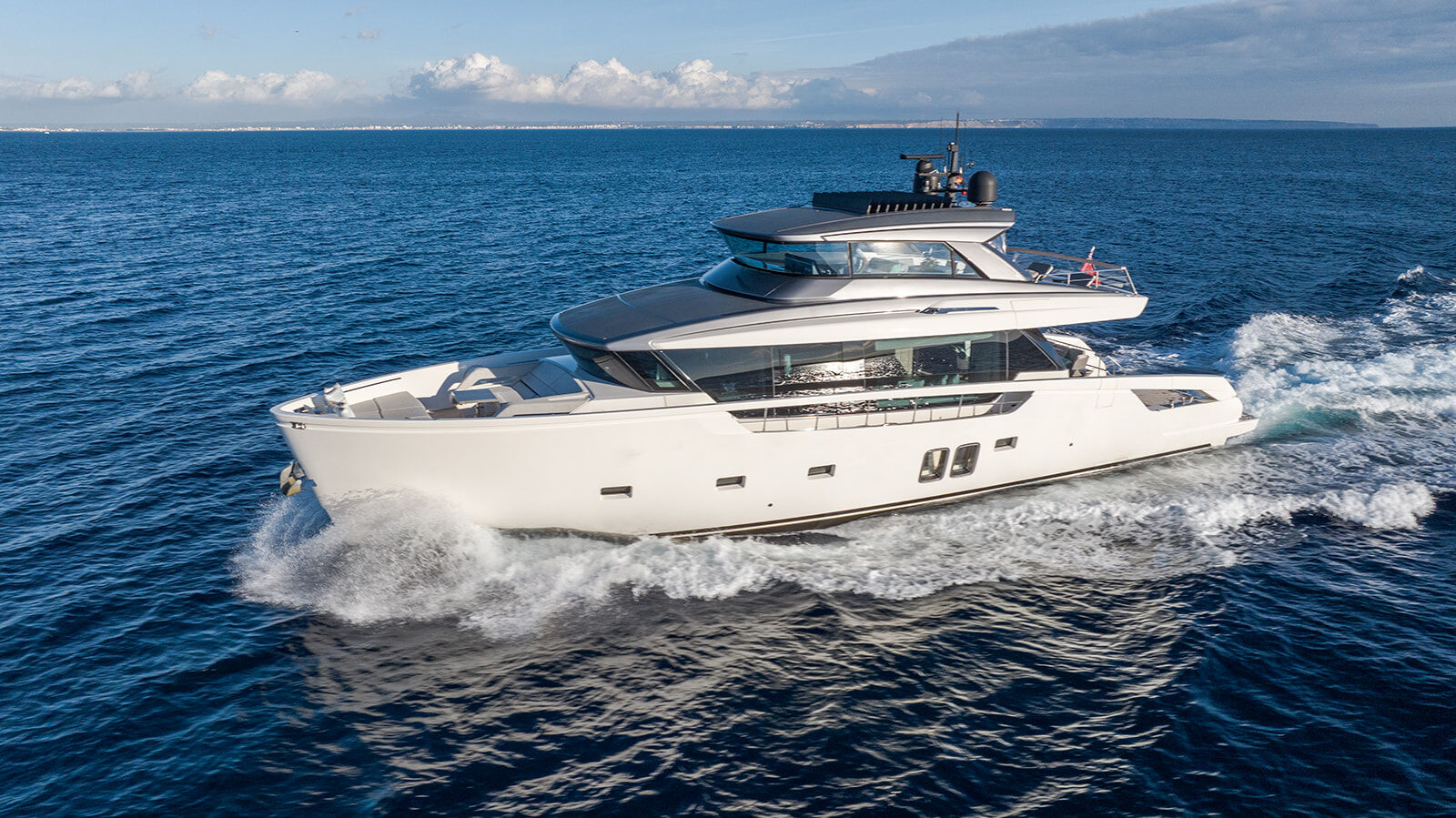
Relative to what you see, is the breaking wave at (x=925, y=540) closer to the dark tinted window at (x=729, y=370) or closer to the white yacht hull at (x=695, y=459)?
the white yacht hull at (x=695, y=459)

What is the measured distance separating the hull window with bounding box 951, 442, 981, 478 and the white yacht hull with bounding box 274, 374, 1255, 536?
13 centimetres

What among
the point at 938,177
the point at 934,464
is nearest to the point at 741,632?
the point at 934,464

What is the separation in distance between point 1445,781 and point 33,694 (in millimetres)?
18281

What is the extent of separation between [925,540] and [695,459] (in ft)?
15.4

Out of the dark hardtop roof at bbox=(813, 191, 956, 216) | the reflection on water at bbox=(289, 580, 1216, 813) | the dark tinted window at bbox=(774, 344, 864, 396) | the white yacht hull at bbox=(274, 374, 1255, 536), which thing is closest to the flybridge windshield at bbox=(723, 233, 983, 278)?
the dark hardtop roof at bbox=(813, 191, 956, 216)

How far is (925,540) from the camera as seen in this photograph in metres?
15.1

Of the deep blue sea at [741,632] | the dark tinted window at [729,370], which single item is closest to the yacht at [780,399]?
the dark tinted window at [729,370]

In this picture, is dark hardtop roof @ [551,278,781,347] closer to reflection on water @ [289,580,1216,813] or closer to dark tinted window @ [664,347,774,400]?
dark tinted window @ [664,347,774,400]

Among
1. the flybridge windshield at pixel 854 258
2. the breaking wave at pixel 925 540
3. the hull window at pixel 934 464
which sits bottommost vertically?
the breaking wave at pixel 925 540

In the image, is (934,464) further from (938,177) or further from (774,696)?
(938,177)

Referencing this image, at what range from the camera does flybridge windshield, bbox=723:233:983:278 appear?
1541 centimetres

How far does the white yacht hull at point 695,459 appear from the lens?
1298 cm

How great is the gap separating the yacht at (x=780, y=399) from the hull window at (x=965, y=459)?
40mm

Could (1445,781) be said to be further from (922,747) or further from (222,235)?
(222,235)
